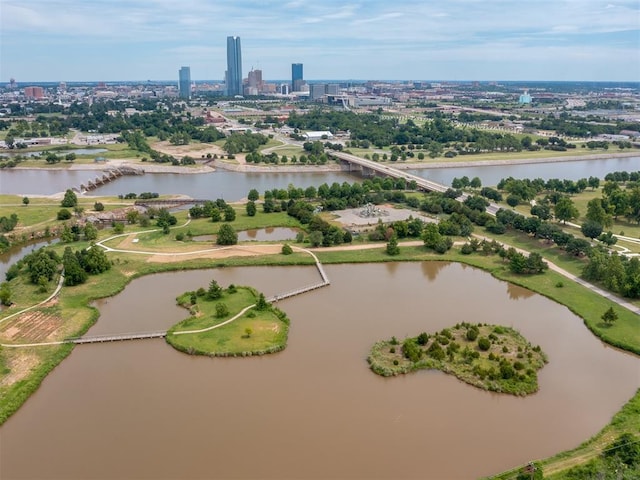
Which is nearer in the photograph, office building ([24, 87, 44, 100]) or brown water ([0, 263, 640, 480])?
brown water ([0, 263, 640, 480])

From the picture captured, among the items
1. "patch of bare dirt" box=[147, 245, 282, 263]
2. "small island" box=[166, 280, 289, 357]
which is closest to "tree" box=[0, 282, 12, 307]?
"patch of bare dirt" box=[147, 245, 282, 263]

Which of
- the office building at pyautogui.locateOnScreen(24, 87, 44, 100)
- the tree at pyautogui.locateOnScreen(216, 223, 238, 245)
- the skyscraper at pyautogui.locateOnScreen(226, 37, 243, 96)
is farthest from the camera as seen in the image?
the skyscraper at pyautogui.locateOnScreen(226, 37, 243, 96)

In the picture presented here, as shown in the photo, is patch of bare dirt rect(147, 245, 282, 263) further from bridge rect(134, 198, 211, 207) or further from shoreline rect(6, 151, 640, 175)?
shoreline rect(6, 151, 640, 175)

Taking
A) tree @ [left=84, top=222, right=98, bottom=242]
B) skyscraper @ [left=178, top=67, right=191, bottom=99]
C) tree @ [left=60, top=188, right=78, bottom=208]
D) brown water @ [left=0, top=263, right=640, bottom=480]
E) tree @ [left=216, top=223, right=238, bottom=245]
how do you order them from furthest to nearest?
skyscraper @ [left=178, top=67, right=191, bottom=99]
tree @ [left=60, top=188, right=78, bottom=208]
tree @ [left=84, top=222, right=98, bottom=242]
tree @ [left=216, top=223, right=238, bottom=245]
brown water @ [left=0, top=263, right=640, bottom=480]

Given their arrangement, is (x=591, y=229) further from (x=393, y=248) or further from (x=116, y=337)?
(x=116, y=337)

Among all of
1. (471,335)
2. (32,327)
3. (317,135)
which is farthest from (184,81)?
(471,335)

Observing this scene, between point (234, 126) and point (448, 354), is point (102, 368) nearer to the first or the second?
point (448, 354)

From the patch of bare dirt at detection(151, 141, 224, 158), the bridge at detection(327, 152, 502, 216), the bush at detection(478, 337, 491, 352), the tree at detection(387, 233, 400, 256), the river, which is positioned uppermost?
the patch of bare dirt at detection(151, 141, 224, 158)
